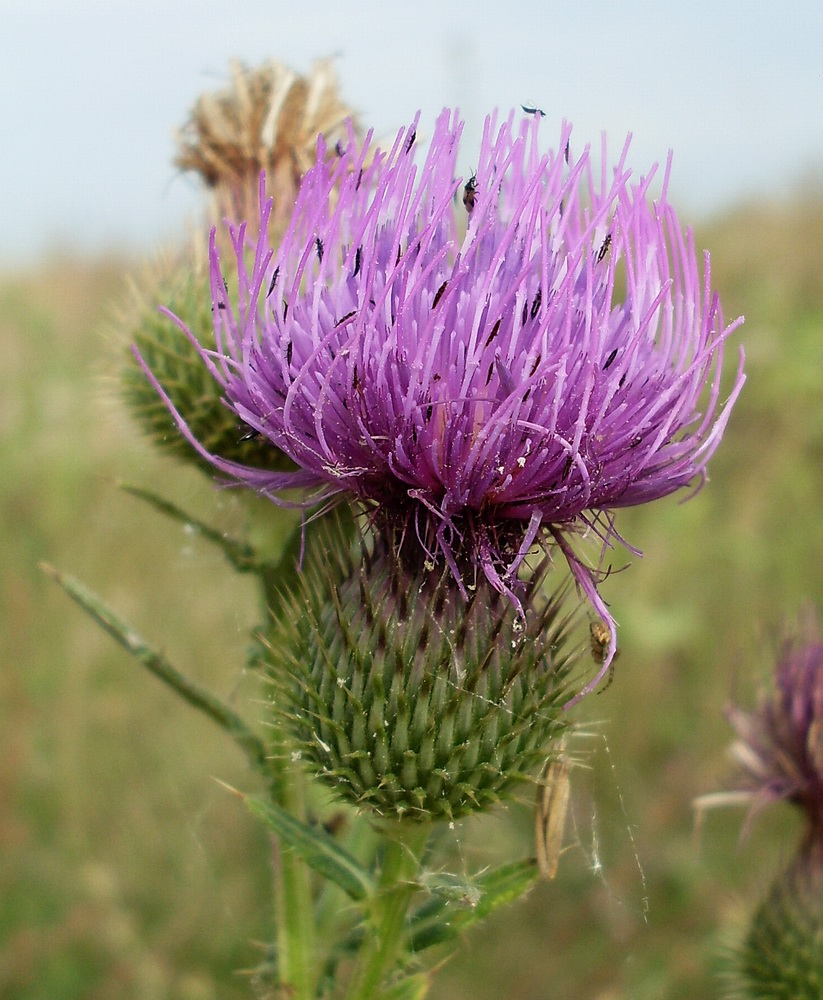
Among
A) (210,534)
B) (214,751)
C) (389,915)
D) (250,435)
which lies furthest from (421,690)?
(214,751)

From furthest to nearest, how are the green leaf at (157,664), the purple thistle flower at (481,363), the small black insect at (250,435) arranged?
the green leaf at (157,664)
the small black insect at (250,435)
the purple thistle flower at (481,363)

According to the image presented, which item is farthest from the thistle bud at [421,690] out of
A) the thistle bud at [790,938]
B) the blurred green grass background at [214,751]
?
the thistle bud at [790,938]

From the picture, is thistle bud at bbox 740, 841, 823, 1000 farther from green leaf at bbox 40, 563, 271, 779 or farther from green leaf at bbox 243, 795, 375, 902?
green leaf at bbox 40, 563, 271, 779

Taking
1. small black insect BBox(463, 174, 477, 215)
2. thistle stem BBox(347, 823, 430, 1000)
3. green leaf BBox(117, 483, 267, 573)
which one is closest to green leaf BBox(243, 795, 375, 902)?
thistle stem BBox(347, 823, 430, 1000)

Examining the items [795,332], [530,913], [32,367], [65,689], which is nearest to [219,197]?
[65,689]

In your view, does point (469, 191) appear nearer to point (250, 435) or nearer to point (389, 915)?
point (250, 435)

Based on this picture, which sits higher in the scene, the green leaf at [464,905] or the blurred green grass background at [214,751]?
the green leaf at [464,905]

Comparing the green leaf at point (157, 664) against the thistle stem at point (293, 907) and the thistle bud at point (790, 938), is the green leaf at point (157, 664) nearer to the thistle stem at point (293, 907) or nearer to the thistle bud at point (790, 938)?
the thistle stem at point (293, 907)
